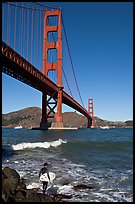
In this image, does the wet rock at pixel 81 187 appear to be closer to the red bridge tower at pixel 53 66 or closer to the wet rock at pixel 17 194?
the wet rock at pixel 17 194

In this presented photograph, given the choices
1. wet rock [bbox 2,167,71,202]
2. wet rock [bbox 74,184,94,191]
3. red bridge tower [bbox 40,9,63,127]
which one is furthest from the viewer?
red bridge tower [bbox 40,9,63,127]

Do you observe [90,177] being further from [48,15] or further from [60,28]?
[48,15]

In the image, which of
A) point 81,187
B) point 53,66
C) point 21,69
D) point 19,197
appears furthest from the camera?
point 53,66

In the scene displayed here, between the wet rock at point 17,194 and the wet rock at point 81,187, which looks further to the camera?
the wet rock at point 81,187

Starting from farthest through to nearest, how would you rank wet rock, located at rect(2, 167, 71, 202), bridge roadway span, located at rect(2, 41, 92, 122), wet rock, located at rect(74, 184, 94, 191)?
bridge roadway span, located at rect(2, 41, 92, 122), wet rock, located at rect(74, 184, 94, 191), wet rock, located at rect(2, 167, 71, 202)

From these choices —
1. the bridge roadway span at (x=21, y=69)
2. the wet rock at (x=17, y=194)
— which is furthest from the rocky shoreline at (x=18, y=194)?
the bridge roadway span at (x=21, y=69)

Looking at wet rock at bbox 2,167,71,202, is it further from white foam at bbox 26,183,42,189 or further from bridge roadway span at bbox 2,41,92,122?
bridge roadway span at bbox 2,41,92,122

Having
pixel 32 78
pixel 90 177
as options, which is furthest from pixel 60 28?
pixel 90 177

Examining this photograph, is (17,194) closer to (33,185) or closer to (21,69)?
(33,185)

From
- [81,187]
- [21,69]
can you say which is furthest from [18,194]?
[21,69]

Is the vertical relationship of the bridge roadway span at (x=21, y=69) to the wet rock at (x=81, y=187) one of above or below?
above

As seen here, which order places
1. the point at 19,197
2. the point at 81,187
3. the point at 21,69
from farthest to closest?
the point at 21,69, the point at 81,187, the point at 19,197

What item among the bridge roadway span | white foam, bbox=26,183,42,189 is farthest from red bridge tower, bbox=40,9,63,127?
white foam, bbox=26,183,42,189
